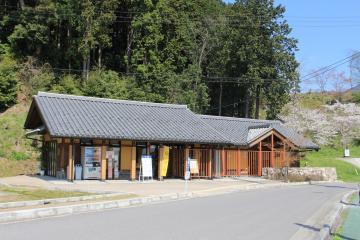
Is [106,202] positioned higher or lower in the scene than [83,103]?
lower

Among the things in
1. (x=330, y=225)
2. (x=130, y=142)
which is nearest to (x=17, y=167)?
(x=130, y=142)

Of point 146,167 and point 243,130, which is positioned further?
point 243,130

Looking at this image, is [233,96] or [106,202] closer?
[106,202]

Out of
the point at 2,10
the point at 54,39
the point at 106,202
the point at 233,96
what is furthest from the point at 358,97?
the point at 106,202

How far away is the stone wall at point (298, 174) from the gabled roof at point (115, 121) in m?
6.01

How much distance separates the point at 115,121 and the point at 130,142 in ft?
5.27

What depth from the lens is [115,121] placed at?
28.2 metres

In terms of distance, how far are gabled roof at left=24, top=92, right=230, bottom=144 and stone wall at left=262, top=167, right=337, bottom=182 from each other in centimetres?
601

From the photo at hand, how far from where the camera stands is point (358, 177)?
40781mm

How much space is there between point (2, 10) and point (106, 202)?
45.2 metres

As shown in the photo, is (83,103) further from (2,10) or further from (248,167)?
(2,10)

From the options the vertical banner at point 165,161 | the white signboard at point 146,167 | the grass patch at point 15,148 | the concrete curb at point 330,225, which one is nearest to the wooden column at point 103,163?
the white signboard at point 146,167

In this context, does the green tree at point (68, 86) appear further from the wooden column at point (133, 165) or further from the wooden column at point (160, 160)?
the wooden column at point (133, 165)

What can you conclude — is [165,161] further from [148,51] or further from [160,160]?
[148,51]
